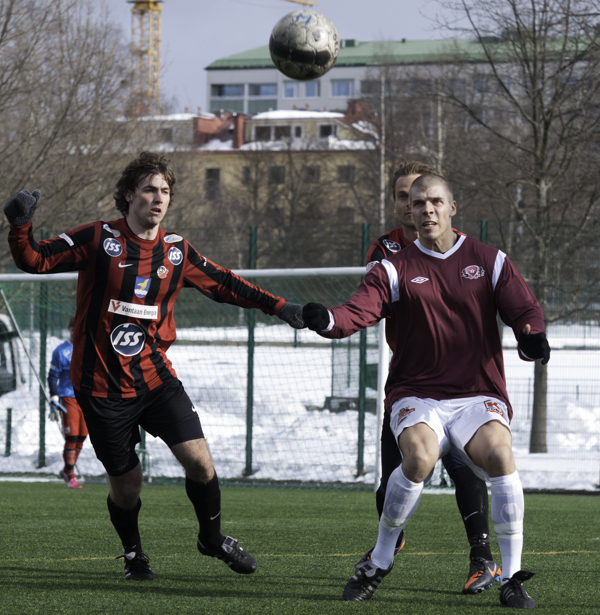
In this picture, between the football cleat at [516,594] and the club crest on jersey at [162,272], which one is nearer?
the football cleat at [516,594]

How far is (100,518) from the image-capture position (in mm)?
7277

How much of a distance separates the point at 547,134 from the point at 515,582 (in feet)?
28.7

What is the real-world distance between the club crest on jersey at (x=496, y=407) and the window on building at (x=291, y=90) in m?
79.6

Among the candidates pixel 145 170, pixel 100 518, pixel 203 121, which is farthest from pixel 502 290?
pixel 203 121

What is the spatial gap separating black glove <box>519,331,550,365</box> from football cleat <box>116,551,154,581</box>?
226cm

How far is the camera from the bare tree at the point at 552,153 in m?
10.6

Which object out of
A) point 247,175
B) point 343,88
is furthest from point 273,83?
point 247,175

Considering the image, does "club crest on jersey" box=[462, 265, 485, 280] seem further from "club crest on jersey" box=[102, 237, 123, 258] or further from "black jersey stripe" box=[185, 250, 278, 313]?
"club crest on jersey" box=[102, 237, 123, 258]

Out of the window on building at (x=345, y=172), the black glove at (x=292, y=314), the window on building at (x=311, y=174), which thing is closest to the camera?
the black glove at (x=292, y=314)

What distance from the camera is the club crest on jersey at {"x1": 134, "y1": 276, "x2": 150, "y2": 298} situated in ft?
14.8

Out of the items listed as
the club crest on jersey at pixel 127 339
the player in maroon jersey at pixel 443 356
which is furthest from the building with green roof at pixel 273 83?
the player in maroon jersey at pixel 443 356

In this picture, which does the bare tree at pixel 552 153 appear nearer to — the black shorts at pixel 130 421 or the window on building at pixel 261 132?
the black shorts at pixel 130 421

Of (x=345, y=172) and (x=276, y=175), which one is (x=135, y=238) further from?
(x=276, y=175)

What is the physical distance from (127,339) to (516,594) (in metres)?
2.21
